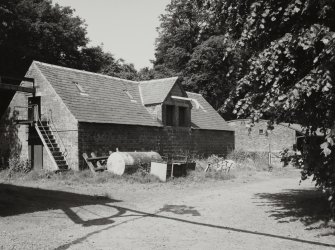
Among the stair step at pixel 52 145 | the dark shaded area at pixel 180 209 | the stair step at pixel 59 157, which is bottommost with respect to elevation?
the dark shaded area at pixel 180 209

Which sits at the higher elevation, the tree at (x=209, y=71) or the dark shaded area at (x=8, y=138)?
the tree at (x=209, y=71)

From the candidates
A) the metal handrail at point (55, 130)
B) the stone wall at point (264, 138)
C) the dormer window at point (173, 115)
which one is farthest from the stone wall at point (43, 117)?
the stone wall at point (264, 138)

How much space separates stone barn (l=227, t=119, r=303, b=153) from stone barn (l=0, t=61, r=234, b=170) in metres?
11.4

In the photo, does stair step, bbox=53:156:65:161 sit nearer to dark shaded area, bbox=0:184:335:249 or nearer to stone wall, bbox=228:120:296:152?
dark shaded area, bbox=0:184:335:249

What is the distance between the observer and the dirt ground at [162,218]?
8141 mm

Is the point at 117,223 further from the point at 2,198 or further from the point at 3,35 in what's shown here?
the point at 3,35

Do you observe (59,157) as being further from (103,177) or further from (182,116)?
(182,116)

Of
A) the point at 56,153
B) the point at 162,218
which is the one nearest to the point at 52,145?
the point at 56,153

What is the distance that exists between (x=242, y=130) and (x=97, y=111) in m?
22.3

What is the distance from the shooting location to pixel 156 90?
1123 inches

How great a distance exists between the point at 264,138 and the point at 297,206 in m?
28.8

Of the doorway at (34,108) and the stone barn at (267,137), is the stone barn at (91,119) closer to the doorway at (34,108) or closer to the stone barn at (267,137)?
the doorway at (34,108)

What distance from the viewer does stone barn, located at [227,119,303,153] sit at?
38.5m

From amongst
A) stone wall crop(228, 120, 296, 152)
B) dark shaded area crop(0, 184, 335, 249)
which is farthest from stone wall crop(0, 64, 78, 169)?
stone wall crop(228, 120, 296, 152)
